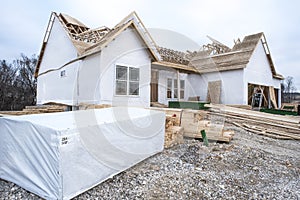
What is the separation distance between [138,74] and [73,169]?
7.96m

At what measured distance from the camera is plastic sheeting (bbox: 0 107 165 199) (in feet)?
8.73

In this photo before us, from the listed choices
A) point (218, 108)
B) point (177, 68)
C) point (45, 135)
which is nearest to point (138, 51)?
point (177, 68)

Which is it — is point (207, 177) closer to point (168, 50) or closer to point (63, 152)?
point (63, 152)

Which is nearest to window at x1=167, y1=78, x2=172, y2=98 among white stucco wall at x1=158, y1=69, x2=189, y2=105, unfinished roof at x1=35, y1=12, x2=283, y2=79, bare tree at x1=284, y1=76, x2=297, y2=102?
white stucco wall at x1=158, y1=69, x2=189, y2=105

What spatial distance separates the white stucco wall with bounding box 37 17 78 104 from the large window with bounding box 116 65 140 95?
2612 mm

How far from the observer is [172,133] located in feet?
18.4

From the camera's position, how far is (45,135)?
108 inches

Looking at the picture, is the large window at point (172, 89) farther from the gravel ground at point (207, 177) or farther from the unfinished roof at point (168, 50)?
the gravel ground at point (207, 177)

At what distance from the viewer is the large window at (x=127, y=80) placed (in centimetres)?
961

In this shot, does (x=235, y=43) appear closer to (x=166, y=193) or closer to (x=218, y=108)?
(x=218, y=108)

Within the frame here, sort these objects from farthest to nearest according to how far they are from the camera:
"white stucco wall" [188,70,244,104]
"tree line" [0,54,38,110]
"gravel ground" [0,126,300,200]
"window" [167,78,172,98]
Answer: "tree line" [0,54,38,110] < "window" [167,78,172,98] < "white stucco wall" [188,70,244,104] < "gravel ground" [0,126,300,200]

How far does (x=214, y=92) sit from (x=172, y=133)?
32.7ft

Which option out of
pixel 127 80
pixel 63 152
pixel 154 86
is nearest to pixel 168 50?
pixel 154 86

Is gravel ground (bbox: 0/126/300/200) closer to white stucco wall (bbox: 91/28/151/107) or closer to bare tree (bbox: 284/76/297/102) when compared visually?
white stucco wall (bbox: 91/28/151/107)
